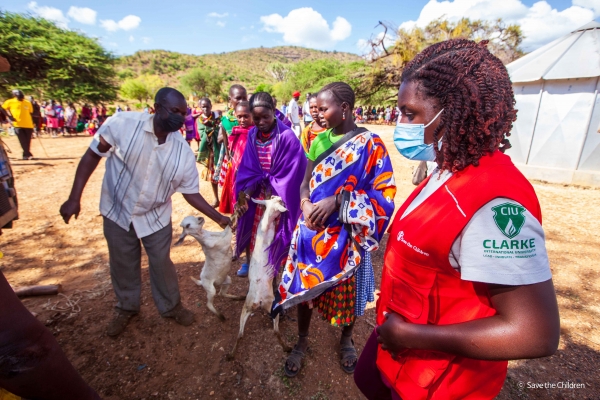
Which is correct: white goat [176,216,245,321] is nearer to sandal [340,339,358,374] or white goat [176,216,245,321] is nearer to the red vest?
sandal [340,339,358,374]

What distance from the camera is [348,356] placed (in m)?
2.39

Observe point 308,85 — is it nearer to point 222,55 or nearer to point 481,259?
point 481,259

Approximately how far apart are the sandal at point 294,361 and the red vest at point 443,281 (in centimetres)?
133

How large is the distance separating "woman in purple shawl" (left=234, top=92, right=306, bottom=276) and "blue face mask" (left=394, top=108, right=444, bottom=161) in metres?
1.54

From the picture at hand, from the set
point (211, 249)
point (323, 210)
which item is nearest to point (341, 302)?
point (323, 210)

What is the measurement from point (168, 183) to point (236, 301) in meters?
1.50

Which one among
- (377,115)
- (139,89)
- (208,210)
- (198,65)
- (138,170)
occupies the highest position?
(198,65)

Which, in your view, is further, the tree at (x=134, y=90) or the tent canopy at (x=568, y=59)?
the tree at (x=134, y=90)

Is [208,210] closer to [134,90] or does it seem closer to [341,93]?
[341,93]

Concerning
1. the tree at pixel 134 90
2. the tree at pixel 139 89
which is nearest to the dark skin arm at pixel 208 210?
the tree at pixel 139 89

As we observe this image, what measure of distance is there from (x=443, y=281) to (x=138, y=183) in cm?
225

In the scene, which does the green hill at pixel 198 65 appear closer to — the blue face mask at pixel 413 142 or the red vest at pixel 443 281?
the blue face mask at pixel 413 142

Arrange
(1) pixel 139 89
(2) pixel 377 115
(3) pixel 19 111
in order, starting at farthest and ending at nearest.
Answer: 1. (1) pixel 139 89
2. (2) pixel 377 115
3. (3) pixel 19 111

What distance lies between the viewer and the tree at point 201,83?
45.4 m
